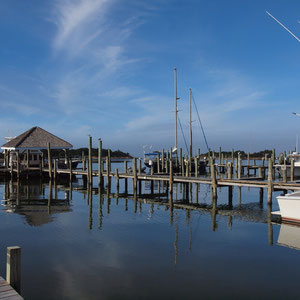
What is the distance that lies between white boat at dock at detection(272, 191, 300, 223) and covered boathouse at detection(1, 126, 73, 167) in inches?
1245

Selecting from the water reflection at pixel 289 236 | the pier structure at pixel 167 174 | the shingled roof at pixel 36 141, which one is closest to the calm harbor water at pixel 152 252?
the water reflection at pixel 289 236

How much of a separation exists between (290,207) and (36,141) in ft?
112

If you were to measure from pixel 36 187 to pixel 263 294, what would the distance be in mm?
28298

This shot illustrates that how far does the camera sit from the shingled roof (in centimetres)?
4297

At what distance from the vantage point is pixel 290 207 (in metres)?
17.0

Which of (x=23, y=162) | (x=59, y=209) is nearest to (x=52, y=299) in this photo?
(x=59, y=209)

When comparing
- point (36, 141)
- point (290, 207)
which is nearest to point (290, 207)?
point (290, 207)

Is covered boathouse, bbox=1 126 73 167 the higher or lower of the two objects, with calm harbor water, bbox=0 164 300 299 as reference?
higher

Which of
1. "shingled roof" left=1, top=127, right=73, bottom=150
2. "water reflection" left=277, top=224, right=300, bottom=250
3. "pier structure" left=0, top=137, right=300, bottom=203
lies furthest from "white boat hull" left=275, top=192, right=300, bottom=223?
"shingled roof" left=1, top=127, right=73, bottom=150

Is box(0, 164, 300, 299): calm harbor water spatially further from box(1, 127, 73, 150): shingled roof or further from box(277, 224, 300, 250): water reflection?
box(1, 127, 73, 150): shingled roof

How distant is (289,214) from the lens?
56.0 feet

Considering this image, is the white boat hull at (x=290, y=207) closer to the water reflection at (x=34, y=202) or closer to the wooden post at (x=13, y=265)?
the water reflection at (x=34, y=202)

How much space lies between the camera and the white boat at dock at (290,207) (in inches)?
655

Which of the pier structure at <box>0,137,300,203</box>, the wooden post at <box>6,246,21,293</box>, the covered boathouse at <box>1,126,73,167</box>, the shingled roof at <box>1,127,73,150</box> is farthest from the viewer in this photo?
the shingled roof at <box>1,127,73,150</box>
